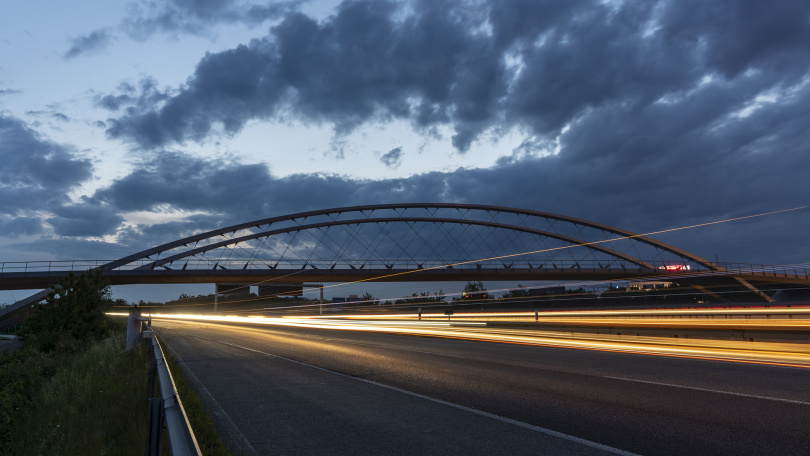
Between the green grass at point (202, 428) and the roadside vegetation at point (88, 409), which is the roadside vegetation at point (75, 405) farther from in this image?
the green grass at point (202, 428)

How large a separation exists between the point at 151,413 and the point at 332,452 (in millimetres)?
2916

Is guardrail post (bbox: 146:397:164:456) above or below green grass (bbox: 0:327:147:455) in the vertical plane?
above

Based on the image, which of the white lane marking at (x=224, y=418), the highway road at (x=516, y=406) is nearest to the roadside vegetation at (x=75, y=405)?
the white lane marking at (x=224, y=418)

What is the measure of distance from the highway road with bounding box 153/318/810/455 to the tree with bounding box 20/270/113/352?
68.9ft

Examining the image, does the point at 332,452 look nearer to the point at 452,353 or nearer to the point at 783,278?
the point at 452,353

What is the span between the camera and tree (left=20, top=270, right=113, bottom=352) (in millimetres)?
29428

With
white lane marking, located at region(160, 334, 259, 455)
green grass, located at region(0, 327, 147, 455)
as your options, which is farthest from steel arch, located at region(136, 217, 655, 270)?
white lane marking, located at region(160, 334, 259, 455)

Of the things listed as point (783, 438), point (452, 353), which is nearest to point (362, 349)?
point (452, 353)

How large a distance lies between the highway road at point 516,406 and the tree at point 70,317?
68.9 ft

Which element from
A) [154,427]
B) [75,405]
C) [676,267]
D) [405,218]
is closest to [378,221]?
[405,218]

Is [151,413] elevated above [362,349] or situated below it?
above

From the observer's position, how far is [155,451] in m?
3.86

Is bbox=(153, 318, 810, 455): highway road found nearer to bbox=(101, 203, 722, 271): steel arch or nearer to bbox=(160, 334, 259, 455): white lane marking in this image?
bbox=(160, 334, 259, 455): white lane marking

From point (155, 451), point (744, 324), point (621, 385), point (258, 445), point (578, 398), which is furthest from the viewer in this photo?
point (744, 324)
